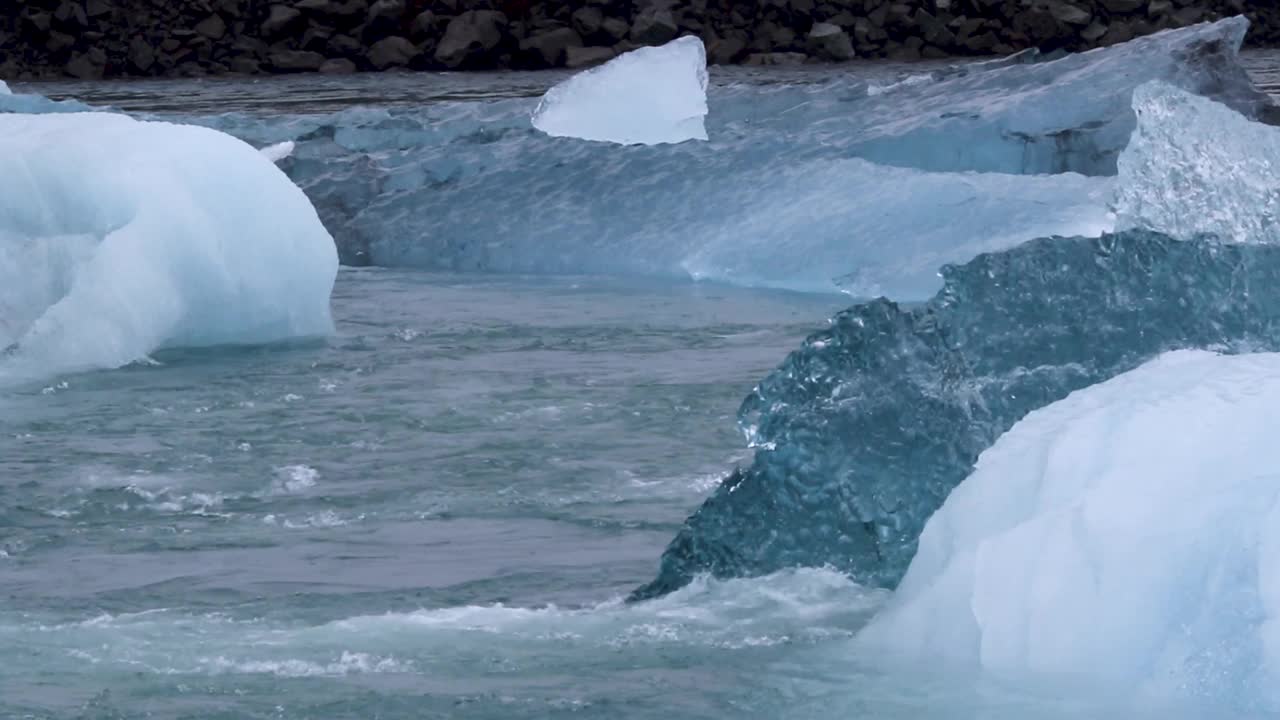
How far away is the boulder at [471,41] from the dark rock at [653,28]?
2046 mm

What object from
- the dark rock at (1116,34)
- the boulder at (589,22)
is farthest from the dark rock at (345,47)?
the dark rock at (1116,34)

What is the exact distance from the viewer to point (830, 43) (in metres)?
31.9

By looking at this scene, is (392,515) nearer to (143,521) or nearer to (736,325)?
(143,521)

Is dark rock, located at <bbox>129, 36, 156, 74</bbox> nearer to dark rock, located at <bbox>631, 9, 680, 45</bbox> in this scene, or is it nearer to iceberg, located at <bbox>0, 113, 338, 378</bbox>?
dark rock, located at <bbox>631, 9, 680, 45</bbox>

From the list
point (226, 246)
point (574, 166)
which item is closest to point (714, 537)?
point (226, 246)

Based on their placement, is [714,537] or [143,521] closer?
[714,537]

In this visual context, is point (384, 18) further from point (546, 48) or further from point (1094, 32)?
point (1094, 32)

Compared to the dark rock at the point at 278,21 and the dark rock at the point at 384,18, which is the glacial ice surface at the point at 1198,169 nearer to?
the dark rock at the point at 384,18

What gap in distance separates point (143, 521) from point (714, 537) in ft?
4.52

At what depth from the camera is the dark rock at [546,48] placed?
30.8m

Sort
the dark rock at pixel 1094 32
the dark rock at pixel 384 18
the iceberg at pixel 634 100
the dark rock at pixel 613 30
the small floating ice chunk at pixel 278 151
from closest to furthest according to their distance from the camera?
1. the small floating ice chunk at pixel 278 151
2. the iceberg at pixel 634 100
3. the dark rock at pixel 384 18
4. the dark rock at pixel 613 30
5. the dark rock at pixel 1094 32

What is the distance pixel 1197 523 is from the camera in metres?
2.84

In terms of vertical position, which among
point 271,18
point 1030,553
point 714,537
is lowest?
point 271,18

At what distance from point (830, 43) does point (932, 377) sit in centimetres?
2858
